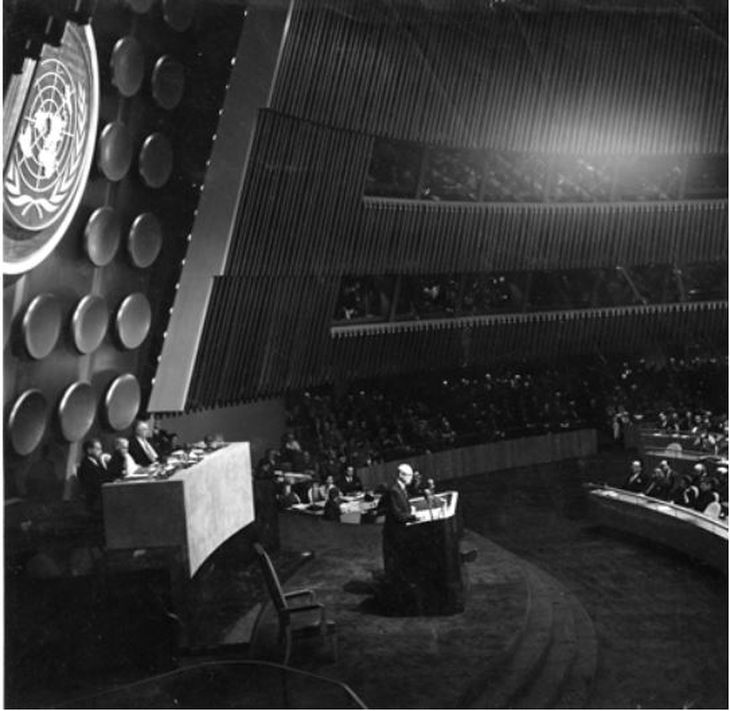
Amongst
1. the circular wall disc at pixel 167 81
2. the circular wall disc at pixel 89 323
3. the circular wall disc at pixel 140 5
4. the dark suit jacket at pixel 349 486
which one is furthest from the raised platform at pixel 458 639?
the circular wall disc at pixel 140 5

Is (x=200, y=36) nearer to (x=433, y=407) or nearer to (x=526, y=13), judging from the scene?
(x=526, y=13)

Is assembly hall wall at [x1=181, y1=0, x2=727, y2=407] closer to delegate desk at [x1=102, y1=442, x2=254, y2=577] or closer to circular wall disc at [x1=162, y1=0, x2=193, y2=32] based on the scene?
circular wall disc at [x1=162, y1=0, x2=193, y2=32]

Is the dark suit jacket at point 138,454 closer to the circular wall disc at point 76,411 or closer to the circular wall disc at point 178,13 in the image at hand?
the circular wall disc at point 76,411

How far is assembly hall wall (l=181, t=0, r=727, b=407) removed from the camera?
637 centimetres

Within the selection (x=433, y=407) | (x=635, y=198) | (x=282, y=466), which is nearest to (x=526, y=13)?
(x=635, y=198)

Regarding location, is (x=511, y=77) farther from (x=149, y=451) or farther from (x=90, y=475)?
(x=90, y=475)

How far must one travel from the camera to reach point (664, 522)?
226 inches

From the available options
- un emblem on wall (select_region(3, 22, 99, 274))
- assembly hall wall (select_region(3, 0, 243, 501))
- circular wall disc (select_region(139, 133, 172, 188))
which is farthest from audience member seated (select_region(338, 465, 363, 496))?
circular wall disc (select_region(139, 133, 172, 188))

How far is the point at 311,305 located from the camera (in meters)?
8.05

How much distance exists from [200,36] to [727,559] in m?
4.72

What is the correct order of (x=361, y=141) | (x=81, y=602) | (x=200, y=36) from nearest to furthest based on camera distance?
(x=81, y=602)
(x=200, y=36)
(x=361, y=141)

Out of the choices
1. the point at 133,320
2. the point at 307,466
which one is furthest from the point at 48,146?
the point at 307,466

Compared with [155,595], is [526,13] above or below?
above

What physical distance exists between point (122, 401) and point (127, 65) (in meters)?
2.42
